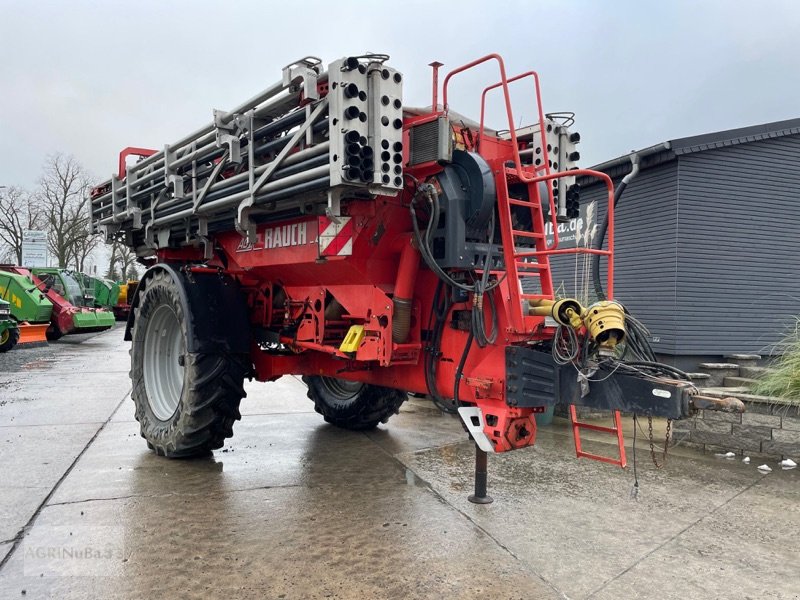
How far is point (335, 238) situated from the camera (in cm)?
374

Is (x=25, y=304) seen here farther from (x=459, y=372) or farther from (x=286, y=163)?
(x=459, y=372)

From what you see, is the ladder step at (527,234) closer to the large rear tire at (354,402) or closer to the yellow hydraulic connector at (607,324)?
the yellow hydraulic connector at (607,324)

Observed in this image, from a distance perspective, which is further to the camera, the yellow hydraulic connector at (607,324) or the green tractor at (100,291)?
the green tractor at (100,291)

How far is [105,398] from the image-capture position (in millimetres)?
8141

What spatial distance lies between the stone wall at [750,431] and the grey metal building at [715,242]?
2.21 m

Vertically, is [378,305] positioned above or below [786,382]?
above

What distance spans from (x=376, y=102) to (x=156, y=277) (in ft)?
9.84

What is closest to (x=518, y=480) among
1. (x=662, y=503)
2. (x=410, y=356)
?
(x=662, y=503)

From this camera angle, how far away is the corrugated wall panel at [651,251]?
26.6 feet

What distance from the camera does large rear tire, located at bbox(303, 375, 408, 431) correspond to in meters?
6.10

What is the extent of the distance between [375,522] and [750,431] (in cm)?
377

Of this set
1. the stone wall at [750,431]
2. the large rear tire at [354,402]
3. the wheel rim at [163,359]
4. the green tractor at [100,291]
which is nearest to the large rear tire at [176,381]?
the wheel rim at [163,359]

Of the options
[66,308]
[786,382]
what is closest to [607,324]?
[786,382]

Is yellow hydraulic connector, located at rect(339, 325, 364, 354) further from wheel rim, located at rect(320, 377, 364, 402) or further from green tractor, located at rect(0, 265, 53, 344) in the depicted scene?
green tractor, located at rect(0, 265, 53, 344)
